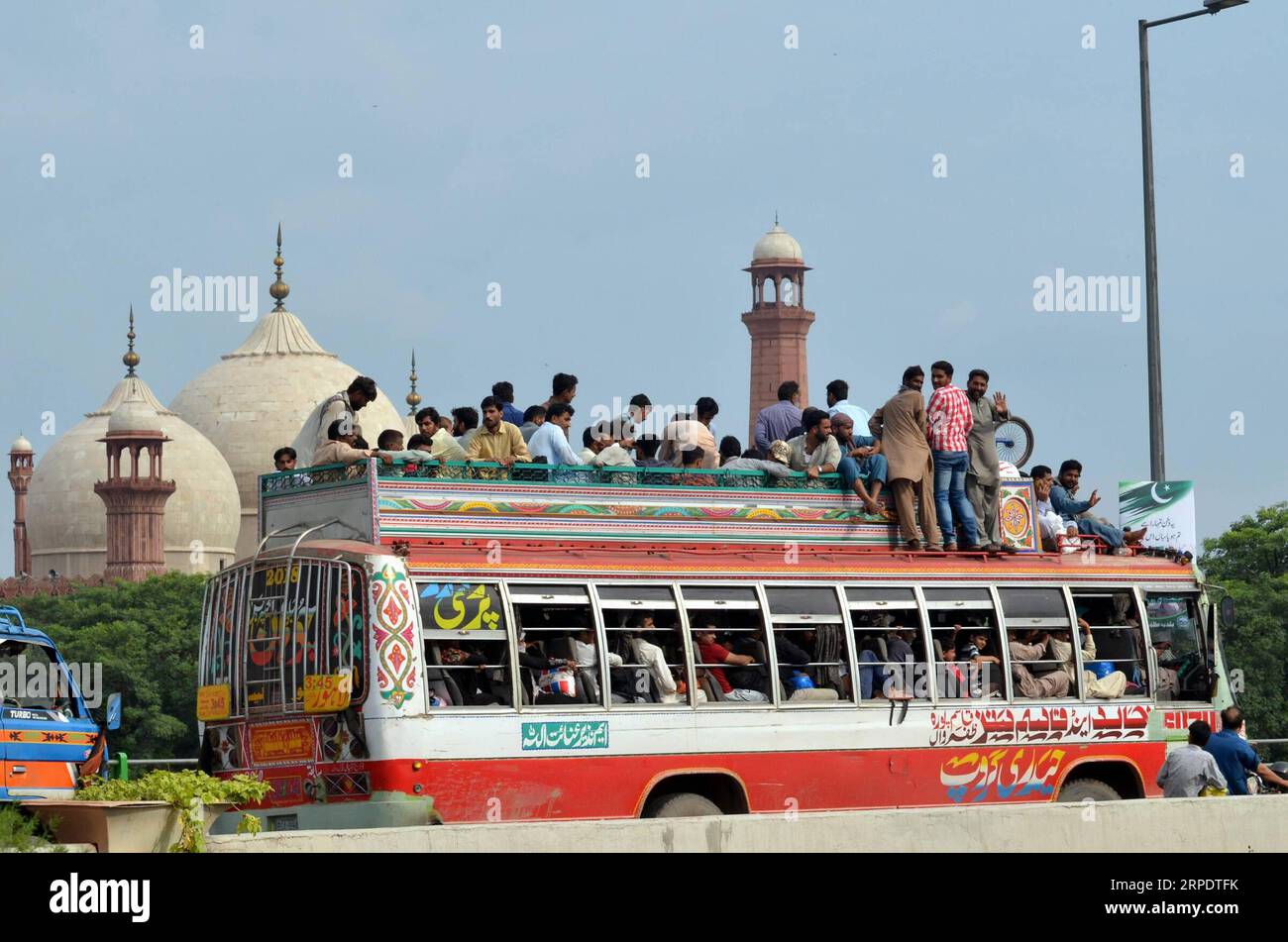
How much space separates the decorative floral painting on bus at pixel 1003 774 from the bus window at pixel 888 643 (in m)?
0.63

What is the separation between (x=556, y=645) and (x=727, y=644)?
1423 millimetres

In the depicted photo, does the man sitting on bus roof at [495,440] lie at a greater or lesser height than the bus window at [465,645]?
greater

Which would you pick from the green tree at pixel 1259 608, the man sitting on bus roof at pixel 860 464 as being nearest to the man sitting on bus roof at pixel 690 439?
the man sitting on bus roof at pixel 860 464

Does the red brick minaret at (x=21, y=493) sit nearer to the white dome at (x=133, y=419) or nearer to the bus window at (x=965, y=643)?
the white dome at (x=133, y=419)

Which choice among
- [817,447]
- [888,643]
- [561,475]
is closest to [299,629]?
[561,475]

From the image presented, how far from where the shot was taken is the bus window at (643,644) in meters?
16.0

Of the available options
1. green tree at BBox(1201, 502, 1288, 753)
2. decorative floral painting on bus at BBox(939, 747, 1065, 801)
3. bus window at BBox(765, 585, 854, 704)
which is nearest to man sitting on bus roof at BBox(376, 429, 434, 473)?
bus window at BBox(765, 585, 854, 704)

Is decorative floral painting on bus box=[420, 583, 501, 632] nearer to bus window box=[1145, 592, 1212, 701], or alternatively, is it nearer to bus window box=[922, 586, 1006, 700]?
bus window box=[922, 586, 1006, 700]

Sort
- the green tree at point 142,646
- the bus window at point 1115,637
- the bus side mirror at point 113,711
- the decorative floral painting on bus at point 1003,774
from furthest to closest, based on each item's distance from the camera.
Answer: the green tree at point 142,646 → the bus side mirror at point 113,711 → the bus window at point 1115,637 → the decorative floral painting on bus at point 1003,774

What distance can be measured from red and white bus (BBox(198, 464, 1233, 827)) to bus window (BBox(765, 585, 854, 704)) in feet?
0.06

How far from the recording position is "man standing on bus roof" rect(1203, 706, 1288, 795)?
55.9ft
